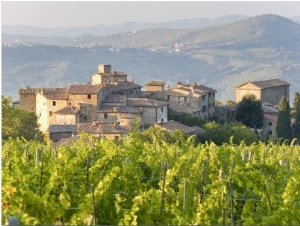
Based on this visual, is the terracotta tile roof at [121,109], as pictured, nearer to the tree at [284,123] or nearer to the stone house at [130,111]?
the stone house at [130,111]

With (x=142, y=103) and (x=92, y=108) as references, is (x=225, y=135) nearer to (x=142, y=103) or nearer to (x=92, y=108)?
(x=142, y=103)

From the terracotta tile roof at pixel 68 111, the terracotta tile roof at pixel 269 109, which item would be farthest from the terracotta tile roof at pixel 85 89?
the terracotta tile roof at pixel 269 109

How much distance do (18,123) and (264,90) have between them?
23.5 m

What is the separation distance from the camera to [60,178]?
9.09 m

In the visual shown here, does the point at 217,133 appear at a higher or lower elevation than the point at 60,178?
lower

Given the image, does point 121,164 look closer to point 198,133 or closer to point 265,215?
point 265,215

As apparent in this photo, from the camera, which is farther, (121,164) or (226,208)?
(121,164)

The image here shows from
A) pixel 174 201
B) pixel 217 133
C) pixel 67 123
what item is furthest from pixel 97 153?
pixel 67 123

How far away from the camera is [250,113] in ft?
156

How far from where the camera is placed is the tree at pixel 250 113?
4712 cm

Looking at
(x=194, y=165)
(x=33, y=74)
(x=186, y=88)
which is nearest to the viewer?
(x=194, y=165)

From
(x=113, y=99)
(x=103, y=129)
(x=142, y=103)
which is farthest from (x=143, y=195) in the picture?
(x=113, y=99)

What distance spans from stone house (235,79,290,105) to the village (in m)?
0.21

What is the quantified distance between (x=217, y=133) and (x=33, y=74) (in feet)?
485
